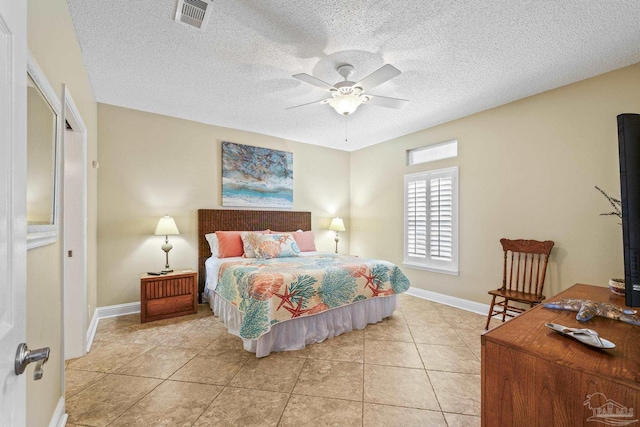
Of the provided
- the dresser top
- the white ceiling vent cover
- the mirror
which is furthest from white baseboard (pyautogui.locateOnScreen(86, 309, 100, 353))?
the dresser top

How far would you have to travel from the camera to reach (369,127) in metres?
4.48

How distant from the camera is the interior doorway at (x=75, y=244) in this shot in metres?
2.55

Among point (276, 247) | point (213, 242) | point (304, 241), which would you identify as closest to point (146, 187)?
point (213, 242)

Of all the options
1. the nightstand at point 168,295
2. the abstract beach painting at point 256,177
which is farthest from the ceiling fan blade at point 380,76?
the nightstand at point 168,295

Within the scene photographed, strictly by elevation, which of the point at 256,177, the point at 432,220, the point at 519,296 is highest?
the point at 256,177

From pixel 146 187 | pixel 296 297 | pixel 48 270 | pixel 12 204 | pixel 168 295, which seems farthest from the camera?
pixel 146 187

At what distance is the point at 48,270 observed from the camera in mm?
1595

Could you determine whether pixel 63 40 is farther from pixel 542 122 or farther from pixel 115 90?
pixel 542 122

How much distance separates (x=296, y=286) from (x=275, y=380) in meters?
0.80

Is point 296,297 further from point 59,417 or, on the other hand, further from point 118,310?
point 118,310

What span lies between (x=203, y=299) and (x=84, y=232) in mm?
1911

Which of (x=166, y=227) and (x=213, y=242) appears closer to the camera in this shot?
(x=166, y=227)

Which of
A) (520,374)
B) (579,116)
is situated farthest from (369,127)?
(520,374)

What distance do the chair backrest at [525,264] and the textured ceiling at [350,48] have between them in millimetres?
1759
